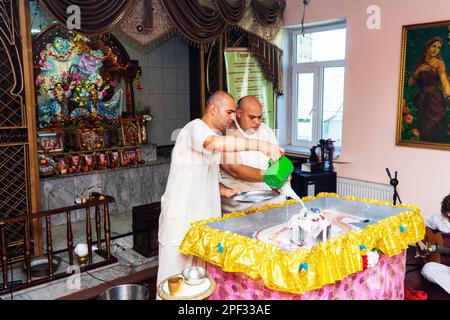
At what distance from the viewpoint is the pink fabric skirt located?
6.75 ft

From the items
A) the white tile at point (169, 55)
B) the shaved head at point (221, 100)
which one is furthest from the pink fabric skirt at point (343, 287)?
the white tile at point (169, 55)

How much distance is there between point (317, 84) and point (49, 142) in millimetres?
3486

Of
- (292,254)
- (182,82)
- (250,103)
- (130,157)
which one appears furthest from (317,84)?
(292,254)

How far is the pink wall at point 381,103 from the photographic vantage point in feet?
14.2

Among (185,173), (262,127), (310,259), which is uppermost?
(262,127)

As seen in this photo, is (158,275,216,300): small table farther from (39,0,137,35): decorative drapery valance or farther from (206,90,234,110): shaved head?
(39,0,137,35): decorative drapery valance

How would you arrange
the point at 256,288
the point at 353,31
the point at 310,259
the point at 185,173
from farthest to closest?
1. the point at 353,31
2. the point at 185,173
3. the point at 256,288
4. the point at 310,259

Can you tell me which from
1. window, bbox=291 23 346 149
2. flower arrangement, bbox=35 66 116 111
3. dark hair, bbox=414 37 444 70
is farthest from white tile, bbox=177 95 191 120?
dark hair, bbox=414 37 444 70

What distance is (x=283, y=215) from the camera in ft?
8.96

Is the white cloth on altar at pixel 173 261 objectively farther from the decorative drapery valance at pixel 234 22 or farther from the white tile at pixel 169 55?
the white tile at pixel 169 55

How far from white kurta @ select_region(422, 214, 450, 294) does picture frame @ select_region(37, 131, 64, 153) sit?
164 inches
